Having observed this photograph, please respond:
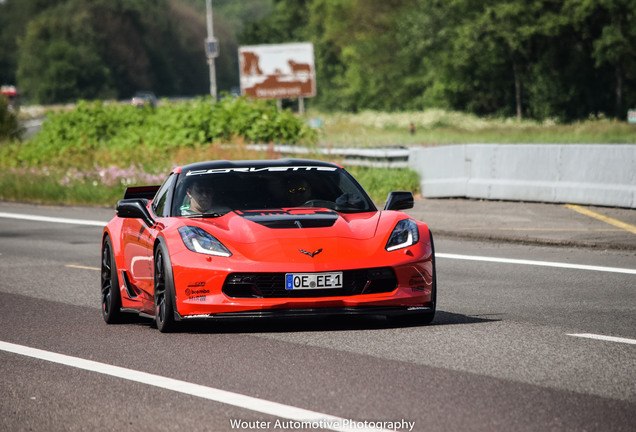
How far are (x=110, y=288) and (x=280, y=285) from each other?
2.28m

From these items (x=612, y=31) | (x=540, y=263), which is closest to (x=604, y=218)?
(x=540, y=263)

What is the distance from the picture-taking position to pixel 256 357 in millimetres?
7559

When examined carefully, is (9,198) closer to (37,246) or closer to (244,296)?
(37,246)

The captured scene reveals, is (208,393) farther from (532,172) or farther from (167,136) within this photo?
(167,136)

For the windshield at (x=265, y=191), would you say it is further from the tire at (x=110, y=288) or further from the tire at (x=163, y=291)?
the tire at (x=110, y=288)

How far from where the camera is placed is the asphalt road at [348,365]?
5.71 meters

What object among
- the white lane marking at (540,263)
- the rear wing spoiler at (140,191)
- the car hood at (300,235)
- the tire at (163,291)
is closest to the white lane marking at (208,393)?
the tire at (163,291)

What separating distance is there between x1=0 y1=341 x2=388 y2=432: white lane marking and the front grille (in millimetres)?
1214

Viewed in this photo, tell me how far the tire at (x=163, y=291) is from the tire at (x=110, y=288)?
98 cm

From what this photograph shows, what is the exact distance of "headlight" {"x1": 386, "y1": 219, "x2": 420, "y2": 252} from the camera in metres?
8.59

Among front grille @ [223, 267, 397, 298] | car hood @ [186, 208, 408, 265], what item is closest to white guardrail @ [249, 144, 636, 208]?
car hood @ [186, 208, 408, 265]

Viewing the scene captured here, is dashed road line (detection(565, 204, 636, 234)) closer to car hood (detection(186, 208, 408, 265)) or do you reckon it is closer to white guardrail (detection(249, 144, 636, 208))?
white guardrail (detection(249, 144, 636, 208))

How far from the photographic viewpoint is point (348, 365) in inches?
281

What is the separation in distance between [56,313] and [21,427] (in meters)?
4.79
